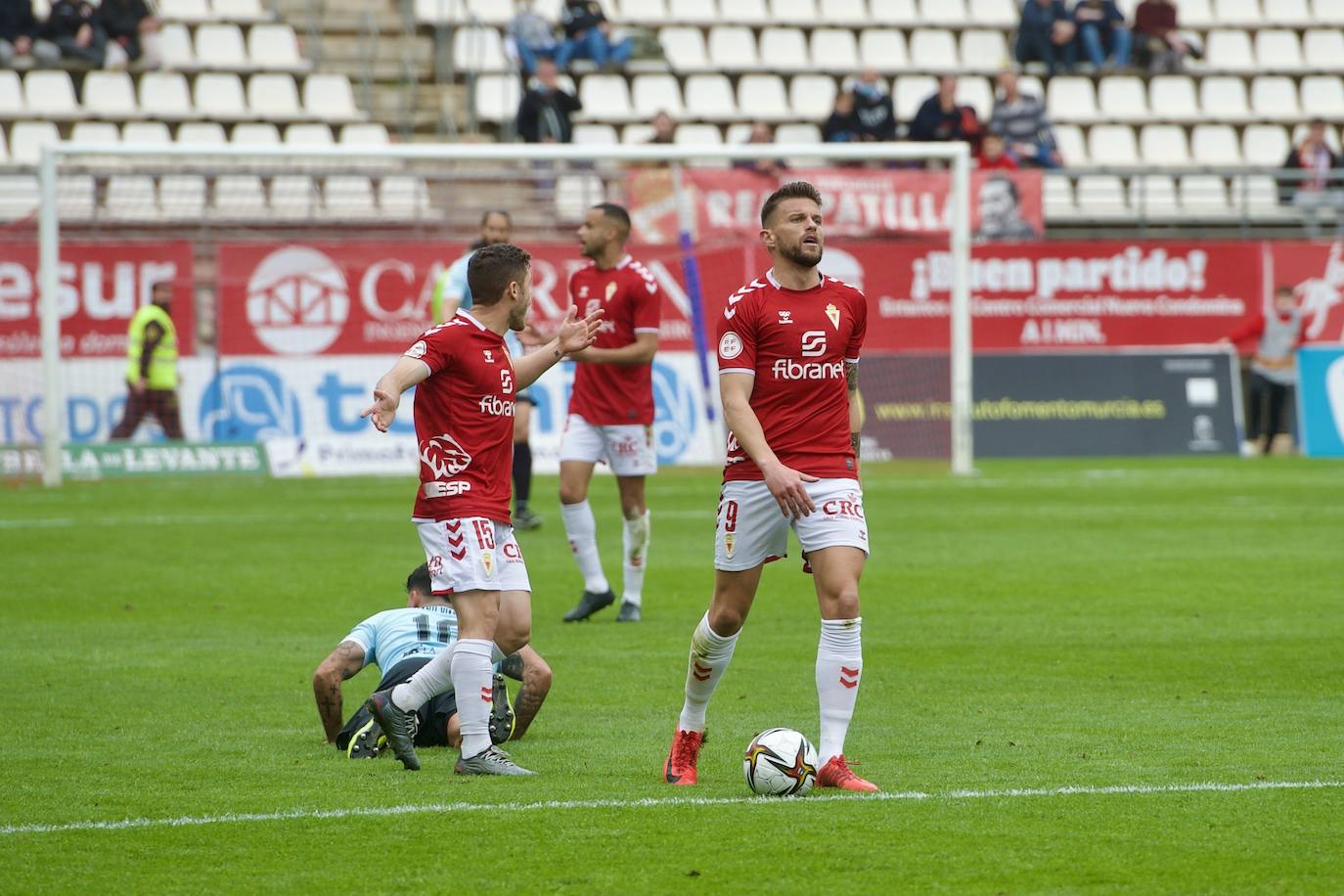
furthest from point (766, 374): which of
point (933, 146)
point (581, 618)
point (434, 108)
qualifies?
point (434, 108)

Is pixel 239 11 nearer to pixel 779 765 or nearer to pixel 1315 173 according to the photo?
pixel 1315 173

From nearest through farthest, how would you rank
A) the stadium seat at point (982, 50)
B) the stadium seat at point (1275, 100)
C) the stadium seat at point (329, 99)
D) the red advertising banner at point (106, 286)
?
the red advertising banner at point (106, 286)
the stadium seat at point (329, 99)
the stadium seat at point (1275, 100)
the stadium seat at point (982, 50)

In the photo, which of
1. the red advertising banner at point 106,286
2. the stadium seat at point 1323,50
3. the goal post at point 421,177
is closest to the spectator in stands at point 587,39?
the goal post at point 421,177

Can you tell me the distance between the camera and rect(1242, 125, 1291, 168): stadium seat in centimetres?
3114

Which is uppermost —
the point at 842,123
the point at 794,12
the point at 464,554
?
the point at 794,12

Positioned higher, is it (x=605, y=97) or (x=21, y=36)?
(x=21, y=36)

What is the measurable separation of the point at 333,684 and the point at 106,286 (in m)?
16.5

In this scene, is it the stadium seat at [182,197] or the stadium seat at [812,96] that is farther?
the stadium seat at [812,96]

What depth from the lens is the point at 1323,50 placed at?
3347 centimetres

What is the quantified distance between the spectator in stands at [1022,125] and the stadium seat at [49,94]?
1348 centimetres

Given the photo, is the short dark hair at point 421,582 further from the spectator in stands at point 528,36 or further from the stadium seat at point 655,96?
the stadium seat at point 655,96

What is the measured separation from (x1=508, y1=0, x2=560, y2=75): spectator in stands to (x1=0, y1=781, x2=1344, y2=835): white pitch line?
22997mm

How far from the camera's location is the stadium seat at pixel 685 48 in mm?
30766

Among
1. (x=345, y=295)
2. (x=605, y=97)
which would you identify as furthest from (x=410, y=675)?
(x=605, y=97)
